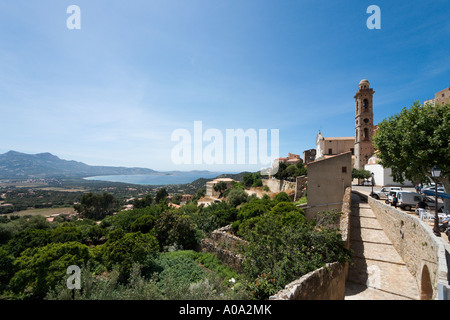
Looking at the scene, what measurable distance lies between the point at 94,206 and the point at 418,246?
60078 mm

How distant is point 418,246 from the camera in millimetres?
7906

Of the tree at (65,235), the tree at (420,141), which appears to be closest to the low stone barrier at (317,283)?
the tree at (420,141)

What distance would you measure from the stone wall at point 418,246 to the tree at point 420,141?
3012 millimetres

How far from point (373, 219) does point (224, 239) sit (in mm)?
11544

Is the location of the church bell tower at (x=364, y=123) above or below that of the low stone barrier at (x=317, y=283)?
above

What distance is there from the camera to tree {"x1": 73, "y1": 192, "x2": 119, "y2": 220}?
48.8 m

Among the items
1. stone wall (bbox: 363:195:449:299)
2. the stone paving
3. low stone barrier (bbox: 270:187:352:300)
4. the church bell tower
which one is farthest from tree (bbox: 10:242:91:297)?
the church bell tower

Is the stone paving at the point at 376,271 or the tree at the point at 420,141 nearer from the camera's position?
the stone paving at the point at 376,271

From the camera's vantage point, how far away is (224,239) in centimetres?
1329

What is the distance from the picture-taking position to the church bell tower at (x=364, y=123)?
37.8m

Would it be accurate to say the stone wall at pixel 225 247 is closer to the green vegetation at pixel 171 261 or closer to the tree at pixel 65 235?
the green vegetation at pixel 171 261

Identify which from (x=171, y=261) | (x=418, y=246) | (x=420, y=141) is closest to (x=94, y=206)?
(x=171, y=261)

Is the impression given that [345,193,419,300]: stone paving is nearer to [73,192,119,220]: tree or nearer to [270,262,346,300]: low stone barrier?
[270,262,346,300]: low stone barrier
